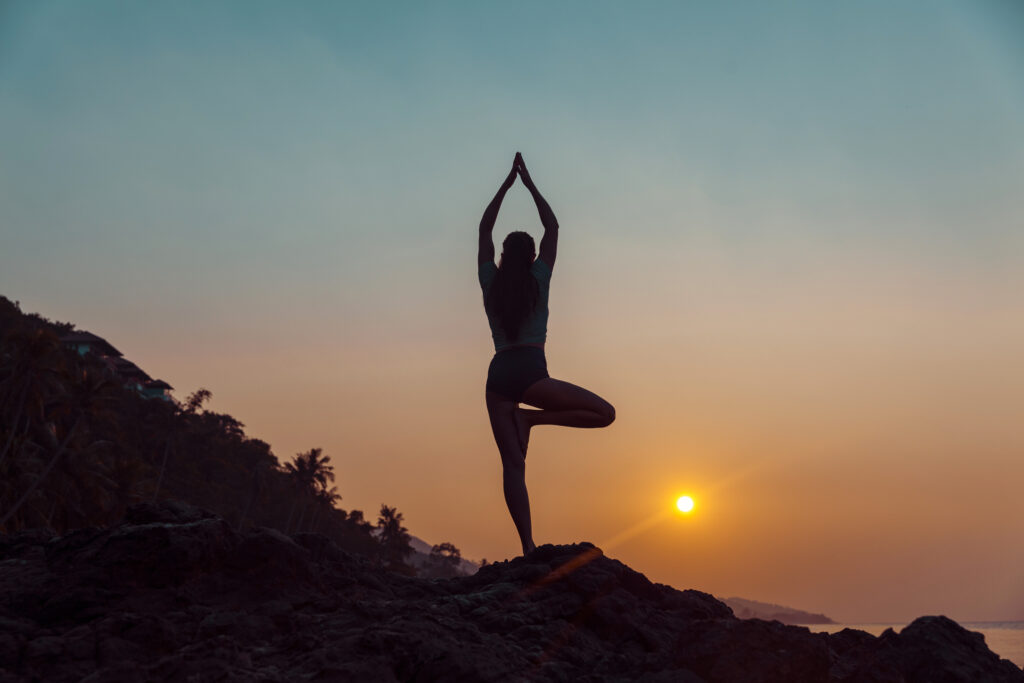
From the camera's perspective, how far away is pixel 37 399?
119ft

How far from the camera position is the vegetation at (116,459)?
3547 cm

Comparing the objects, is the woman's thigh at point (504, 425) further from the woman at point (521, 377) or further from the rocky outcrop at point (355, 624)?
the rocky outcrop at point (355, 624)

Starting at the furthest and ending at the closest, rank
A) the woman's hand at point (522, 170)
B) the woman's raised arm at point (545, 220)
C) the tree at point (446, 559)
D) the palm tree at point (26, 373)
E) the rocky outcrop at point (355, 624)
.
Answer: the tree at point (446, 559), the palm tree at point (26, 373), the woman's hand at point (522, 170), the woman's raised arm at point (545, 220), the rocky outcrop at point (355, 624)

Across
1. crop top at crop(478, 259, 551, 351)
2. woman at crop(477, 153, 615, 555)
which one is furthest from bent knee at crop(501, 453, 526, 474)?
crop top at crop(478, 259, 551, 351)

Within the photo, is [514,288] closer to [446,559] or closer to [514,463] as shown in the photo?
[514,463]

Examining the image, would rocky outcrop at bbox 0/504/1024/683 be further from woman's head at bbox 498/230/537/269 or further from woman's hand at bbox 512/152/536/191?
woman's hand at bbox 512/152/536/191

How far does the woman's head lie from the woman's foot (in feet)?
3.70

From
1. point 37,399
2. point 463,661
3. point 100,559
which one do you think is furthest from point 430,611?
point 37,399

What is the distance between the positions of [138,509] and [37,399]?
3709 cm

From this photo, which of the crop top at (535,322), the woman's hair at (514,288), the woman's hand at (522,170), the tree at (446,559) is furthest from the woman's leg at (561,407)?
the tree at (446,559)

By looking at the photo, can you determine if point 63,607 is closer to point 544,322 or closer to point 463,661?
point 463,661

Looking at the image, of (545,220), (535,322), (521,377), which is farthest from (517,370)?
(545,220)

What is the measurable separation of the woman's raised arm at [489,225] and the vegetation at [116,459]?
2.60 meters

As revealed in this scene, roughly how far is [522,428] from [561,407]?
35cm
